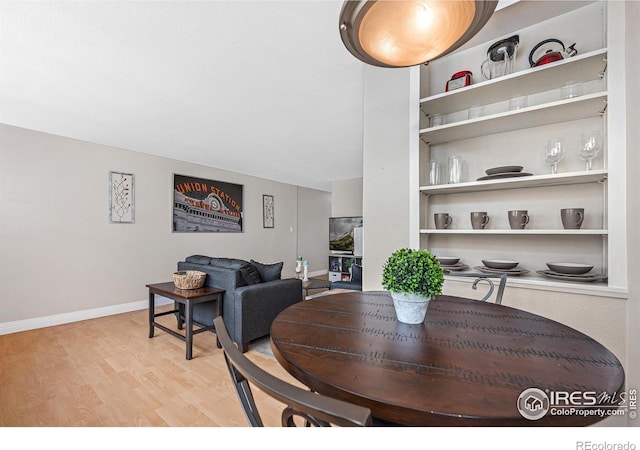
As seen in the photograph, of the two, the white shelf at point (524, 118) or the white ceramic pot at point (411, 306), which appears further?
the white shelf at point (524, 118)

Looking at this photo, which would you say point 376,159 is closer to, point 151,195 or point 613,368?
point 613,368

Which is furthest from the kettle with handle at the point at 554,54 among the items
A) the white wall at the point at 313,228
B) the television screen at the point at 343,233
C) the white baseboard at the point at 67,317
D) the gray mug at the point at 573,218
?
the white wall at the point at 313,228

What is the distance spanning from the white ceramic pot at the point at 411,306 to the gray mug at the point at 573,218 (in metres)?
1.20

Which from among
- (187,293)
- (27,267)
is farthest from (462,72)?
(27,267)

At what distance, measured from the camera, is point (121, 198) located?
13.0ft

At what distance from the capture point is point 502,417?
20.4 inches

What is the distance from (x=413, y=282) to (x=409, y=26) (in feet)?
2.83

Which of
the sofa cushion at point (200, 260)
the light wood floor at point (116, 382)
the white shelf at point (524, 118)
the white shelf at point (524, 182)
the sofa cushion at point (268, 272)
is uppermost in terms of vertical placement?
the white shelf at point (524, 118)

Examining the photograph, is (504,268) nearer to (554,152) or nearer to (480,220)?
(480,220)

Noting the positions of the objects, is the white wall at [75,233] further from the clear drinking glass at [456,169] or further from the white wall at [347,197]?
the clear drinking glass at [456,169]

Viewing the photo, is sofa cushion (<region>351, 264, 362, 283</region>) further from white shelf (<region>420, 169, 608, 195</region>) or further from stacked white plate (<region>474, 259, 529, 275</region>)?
stacked white plate (<region>474, 259, 529, 275</region>)

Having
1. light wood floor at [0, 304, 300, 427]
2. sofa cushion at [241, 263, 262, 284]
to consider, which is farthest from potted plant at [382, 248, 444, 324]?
sofa cushion at [241, 263, 262, 284]

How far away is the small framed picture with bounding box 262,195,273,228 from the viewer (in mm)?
6188

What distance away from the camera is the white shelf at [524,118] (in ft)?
5.05
